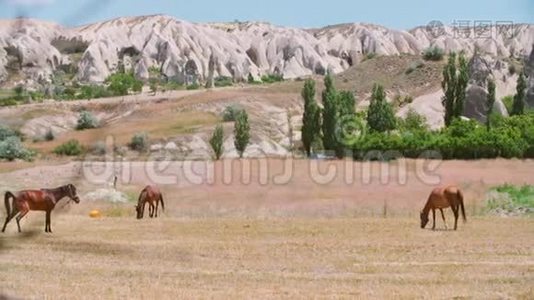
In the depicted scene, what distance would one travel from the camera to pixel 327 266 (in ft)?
51.5

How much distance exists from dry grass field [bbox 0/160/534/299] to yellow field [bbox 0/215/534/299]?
2cm

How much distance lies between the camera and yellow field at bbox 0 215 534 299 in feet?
39.7

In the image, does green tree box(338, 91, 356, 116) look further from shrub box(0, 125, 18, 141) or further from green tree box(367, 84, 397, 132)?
shrub box(0, 125, 18, 141)

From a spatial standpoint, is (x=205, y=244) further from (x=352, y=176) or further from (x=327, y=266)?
(x=352, y=176)

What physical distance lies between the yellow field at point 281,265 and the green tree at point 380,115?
5657 cm

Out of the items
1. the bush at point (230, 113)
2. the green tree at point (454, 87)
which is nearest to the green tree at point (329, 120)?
the green tree at point (454, 87)

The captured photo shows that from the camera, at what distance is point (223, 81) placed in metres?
164

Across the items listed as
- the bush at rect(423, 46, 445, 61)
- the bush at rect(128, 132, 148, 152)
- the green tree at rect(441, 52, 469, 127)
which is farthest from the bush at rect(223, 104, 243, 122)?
the bush at rect(423, 46, 445, 61)

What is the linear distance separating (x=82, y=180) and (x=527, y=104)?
3639 inches

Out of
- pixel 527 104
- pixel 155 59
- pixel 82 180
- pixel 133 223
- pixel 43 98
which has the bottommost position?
pixel 133 223

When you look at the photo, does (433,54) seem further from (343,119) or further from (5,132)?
(5,132)

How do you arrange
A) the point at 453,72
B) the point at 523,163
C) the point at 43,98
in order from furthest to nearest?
the point at 453,72 < the point at 523,163 < the point at 43,98

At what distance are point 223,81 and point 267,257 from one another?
14782 centimetres

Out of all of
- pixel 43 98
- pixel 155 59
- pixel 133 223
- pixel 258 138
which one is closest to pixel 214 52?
pixel 155 59
